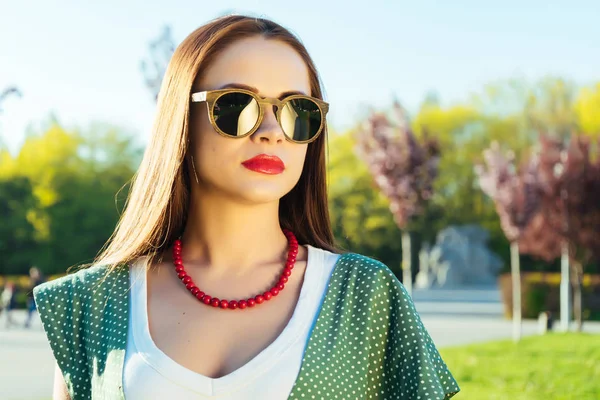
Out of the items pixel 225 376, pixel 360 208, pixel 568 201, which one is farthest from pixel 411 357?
pixel 360 208

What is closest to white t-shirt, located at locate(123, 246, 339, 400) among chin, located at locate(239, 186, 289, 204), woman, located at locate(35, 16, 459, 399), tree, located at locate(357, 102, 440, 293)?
woman, located at locate(35, 16, 459, 399)

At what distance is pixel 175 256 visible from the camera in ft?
6.51

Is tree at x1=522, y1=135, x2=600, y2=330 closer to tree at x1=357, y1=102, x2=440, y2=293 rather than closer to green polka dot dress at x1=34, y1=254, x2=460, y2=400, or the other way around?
tree at x1=357, y1=102, x2=440, y2=293

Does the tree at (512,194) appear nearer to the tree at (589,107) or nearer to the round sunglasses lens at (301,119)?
the round sunglasses lens at (301,119)

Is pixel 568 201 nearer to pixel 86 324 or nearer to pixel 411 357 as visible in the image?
pixel 411 357

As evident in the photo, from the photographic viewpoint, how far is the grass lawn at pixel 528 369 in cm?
697

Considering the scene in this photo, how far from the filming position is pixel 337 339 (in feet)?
5.81

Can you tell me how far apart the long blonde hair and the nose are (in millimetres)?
187

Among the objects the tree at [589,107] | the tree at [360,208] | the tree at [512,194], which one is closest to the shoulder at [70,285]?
the tree at [512,194]

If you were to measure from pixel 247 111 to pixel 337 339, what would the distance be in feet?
1.81

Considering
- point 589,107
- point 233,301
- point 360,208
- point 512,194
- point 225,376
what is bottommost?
point 360,208

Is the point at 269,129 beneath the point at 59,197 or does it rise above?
above

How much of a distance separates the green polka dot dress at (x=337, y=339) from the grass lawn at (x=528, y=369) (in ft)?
16.6

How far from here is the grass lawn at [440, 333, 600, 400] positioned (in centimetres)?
697
